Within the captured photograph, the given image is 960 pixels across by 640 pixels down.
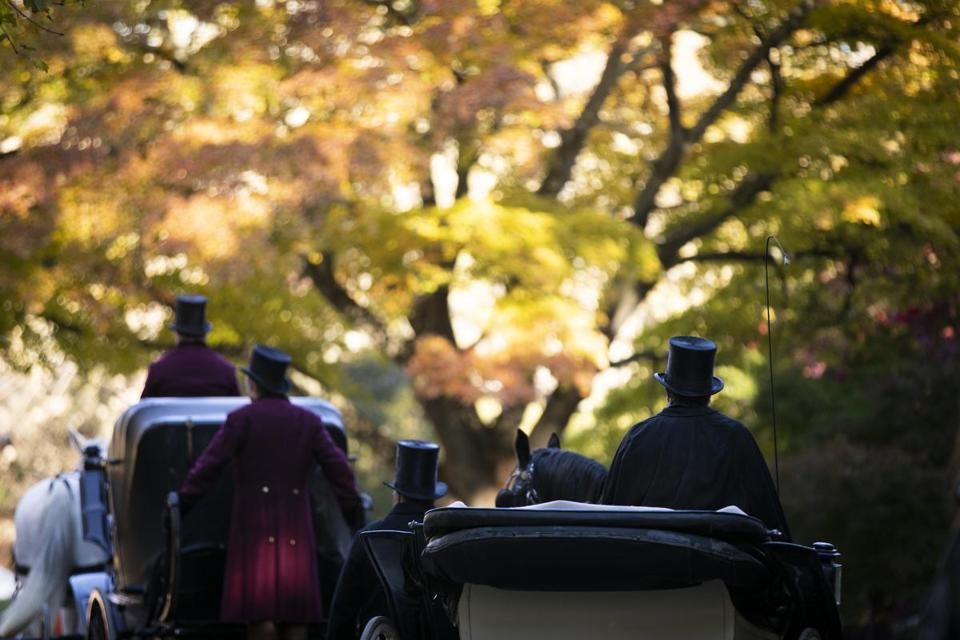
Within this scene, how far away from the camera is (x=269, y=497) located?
27.7ft

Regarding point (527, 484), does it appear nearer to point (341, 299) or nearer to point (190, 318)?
point (190, 318)

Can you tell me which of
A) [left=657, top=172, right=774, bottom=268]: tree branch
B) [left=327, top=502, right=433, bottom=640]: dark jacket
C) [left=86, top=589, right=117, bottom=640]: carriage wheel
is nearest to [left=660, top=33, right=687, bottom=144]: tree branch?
[left=657, top=172, right=774, bottom=268]: tree branch

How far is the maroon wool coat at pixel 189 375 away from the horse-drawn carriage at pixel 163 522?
0.60 m

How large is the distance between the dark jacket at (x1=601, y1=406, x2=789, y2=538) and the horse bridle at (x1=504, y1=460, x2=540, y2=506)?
842mm

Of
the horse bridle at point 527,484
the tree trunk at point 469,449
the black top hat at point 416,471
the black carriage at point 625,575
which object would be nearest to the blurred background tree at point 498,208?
the tree trunk at point 469,449

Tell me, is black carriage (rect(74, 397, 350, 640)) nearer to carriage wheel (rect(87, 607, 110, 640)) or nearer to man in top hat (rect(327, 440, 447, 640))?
carriage wheel (rect(87, 607, 110, 640))

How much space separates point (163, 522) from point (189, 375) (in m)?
1.45

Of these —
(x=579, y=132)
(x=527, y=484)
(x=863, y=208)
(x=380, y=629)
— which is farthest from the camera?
(x=579, y=132)

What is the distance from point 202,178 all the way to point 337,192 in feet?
3.80

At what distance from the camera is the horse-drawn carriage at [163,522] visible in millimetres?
8641

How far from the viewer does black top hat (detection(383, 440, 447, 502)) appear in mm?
7480

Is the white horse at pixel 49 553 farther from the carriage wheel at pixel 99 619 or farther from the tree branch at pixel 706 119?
the tree branch at pixel 706 119

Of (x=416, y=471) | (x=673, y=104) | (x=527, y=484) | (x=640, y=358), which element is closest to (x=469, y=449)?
(x=640, y=358)

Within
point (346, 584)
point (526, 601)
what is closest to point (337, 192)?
point (346, 584)
